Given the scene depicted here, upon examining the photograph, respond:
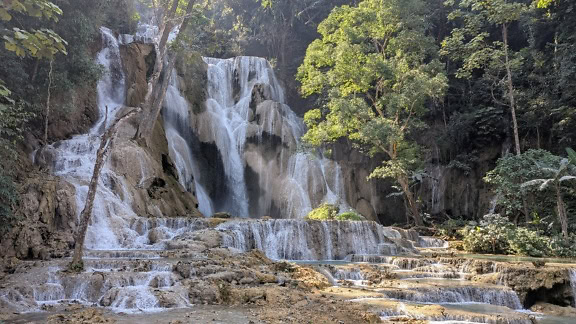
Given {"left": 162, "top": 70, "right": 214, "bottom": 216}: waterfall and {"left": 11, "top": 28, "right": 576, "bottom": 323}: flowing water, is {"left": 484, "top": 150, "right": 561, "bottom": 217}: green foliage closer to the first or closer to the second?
{"left": 11, "top": 28, "right": 576, "bottom": 323}: flowing water

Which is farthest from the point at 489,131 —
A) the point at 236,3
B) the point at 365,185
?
the point at 236,3

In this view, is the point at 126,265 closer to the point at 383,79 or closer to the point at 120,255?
the point at 120,255

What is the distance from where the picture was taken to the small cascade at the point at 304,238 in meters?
14.8

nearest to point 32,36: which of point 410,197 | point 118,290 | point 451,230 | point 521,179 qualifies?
point 118,290

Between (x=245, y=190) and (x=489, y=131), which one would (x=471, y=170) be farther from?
(x=245, y=190)

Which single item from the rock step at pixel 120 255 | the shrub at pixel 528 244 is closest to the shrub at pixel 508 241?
the shrub at pixel 528 244

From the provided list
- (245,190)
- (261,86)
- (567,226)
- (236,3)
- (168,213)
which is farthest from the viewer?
(236,3)

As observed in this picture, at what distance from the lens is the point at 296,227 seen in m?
15.5

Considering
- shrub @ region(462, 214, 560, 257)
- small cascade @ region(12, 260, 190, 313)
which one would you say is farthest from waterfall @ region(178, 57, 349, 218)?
small cascade @ region(12, 260, 190, 313)

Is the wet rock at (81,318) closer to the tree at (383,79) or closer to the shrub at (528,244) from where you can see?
the shrub at (528,244)

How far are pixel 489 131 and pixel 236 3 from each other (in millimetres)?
22557

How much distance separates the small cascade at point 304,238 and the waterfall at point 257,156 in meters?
8.41

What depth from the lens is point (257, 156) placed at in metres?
26.2

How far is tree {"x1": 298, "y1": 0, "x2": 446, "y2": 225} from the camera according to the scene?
2078cm
